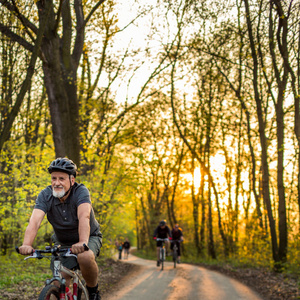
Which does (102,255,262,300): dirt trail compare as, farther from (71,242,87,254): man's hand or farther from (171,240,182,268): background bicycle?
(171,240,182,268): background bicycle

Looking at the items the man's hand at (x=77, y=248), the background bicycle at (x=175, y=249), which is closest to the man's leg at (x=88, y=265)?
the man's hand at (x=77, y=248)

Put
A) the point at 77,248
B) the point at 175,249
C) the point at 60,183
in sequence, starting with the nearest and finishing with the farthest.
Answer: the point at 77,248 < the point at 60,183 < the point at 175,249

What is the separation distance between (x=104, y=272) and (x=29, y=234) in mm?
10584

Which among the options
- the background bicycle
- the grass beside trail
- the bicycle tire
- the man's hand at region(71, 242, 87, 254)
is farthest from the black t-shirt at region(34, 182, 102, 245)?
the background bicycle

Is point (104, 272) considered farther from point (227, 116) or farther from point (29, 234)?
point (227, 116)

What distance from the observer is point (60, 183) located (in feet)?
14.5

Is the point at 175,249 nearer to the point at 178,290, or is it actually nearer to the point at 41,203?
the point at 178,290

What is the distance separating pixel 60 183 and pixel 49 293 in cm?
115

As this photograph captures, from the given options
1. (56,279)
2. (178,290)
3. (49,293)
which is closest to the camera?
(49,293)

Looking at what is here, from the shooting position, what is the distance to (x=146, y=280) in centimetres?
1284

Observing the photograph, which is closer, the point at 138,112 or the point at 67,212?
the point at 67,212

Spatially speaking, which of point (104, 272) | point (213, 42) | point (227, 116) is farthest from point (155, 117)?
point (104, 272)

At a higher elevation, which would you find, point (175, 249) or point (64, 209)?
point (64, 209)

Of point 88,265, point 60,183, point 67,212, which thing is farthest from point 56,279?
point 60,183
